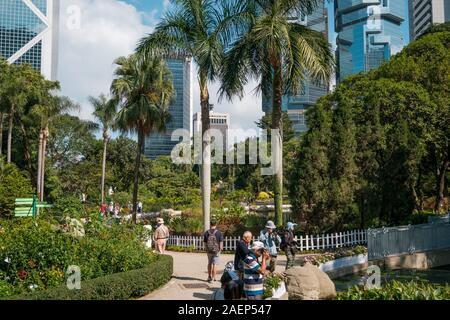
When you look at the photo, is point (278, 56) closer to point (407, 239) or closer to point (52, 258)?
point (407, 239)

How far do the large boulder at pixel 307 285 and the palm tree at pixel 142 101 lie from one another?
50.0ft

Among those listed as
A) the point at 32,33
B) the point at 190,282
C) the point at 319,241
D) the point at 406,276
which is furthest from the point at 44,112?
the point at 32,33

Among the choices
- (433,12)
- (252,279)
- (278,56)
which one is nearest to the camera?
(252,279)

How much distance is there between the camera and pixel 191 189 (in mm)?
48188

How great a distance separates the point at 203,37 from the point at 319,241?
8.43 m

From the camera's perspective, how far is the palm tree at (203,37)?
15.2m

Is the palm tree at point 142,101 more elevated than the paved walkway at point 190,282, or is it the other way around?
the palm tree at point 142,101

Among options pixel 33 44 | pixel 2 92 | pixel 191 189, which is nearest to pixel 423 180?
pixel 191 189

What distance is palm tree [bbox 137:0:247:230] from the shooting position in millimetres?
15156

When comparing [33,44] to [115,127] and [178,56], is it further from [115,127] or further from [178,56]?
[178,56]

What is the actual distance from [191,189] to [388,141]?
31009 millimetres

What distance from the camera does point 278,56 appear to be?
14664 mm

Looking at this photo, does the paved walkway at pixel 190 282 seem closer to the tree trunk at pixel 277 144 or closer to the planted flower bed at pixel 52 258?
the planted flower bed at pixel 52 258

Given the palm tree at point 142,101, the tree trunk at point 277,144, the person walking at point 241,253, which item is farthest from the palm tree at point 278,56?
the palm tree at point 142,101
